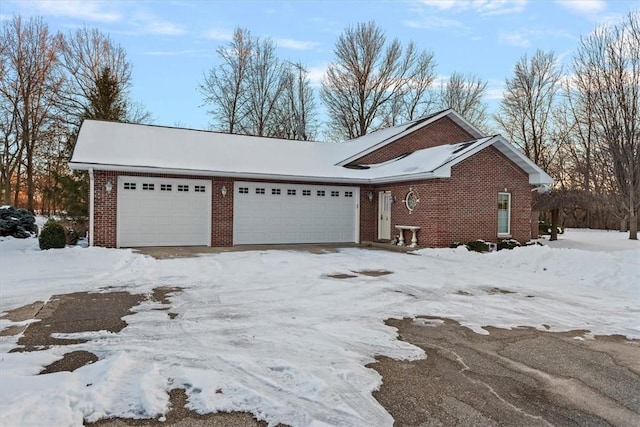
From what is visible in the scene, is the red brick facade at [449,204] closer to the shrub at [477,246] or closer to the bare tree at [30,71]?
the shrub at [477,246]

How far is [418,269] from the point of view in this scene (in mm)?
10633

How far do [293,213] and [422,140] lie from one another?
26.4 ft

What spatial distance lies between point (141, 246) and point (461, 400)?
12.7 m

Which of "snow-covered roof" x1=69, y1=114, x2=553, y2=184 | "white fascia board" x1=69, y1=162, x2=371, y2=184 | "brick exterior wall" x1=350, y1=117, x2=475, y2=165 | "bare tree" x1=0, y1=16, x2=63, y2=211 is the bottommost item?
"white fascia board" x1=69, y1=162, x2=371, y2=184

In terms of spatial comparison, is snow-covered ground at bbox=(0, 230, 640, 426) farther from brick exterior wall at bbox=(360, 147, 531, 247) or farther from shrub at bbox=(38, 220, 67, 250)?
brick exterior wall at bbox=(360, 147, 531, 247)

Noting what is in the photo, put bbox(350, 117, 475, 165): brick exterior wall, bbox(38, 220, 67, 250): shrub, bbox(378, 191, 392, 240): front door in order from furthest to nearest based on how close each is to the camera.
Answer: bbox(350, 117, 475, 165): brick exterior wall < bbox(378, 191, 392, 240): front door < bbox(38, 220, 67, 250): shrub

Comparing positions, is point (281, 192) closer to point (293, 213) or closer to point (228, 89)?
point (293, 213)

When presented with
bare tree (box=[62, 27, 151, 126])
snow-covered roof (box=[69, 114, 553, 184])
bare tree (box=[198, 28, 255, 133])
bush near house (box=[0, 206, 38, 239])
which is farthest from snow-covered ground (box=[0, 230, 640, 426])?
bare tree (box=[198, 28, 255, 133])

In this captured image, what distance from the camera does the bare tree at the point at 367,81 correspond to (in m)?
32.4

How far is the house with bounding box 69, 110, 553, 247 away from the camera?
1387 cm

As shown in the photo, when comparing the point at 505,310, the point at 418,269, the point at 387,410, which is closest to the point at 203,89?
the point at 418,269

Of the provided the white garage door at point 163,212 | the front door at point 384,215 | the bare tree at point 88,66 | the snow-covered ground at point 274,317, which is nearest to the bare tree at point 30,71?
the bare tree at point 88,66

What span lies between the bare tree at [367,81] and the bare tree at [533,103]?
6.53 meters

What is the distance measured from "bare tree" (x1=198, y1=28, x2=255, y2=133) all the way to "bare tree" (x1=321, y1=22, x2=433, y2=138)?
659cm
